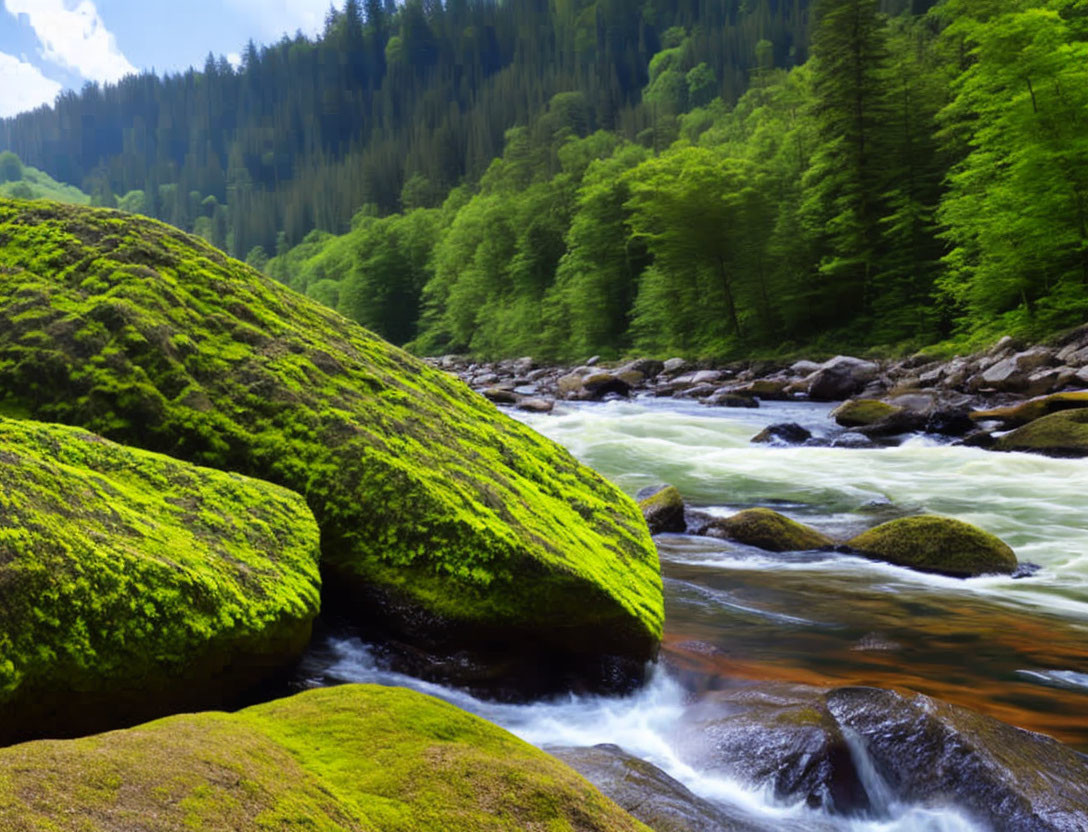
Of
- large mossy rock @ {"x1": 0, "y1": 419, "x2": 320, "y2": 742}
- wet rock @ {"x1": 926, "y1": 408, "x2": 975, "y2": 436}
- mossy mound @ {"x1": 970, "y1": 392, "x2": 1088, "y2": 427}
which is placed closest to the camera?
large mossy rock @ {"x1": 0, "y1": 419, "x2": 320, "y2": 742}

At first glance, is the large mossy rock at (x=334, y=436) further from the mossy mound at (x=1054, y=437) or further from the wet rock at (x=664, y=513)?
the mossy mound at (x=1054, y=437)

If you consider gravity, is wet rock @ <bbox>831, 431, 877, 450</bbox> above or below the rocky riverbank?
below

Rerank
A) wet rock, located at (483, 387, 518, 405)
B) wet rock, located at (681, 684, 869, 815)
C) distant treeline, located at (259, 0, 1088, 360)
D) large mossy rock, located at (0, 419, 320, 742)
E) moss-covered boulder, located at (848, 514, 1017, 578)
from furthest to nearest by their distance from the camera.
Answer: wet rock, located at (483, 387, 518, 405) < distant treeline, located at (259, 0, 1088, 360) < moss-covered boulder, located at (848, 514, 1017, 578) < wet rock, located at (681, 684, 869, 815) < large mossy rock, located at (0, 419, 320, 742)

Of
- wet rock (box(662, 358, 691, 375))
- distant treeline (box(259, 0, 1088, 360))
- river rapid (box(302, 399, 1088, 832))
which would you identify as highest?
distant treeline (box(259, 0, 1088, 360))

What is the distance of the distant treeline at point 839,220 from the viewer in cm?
2412

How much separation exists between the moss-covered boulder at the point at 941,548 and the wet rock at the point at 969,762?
3.64 metres

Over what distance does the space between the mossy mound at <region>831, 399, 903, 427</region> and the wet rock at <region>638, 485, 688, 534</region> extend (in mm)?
9185

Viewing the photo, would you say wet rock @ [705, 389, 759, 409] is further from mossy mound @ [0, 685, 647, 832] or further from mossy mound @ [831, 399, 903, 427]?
mossy mound @ [0, 685, 647, 832]

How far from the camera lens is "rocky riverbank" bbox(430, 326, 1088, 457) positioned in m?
14.6

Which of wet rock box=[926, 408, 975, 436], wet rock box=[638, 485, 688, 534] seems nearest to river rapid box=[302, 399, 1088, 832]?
wet rock box=[638, 485, 688, 534]

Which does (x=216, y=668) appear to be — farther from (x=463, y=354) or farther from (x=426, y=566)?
(x=463, y=354)

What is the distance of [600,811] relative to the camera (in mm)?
2209

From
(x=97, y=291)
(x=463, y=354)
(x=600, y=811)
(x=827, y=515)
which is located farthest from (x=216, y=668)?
(x=463, y=354)

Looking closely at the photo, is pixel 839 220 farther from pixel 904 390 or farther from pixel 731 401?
pixel 904 390
